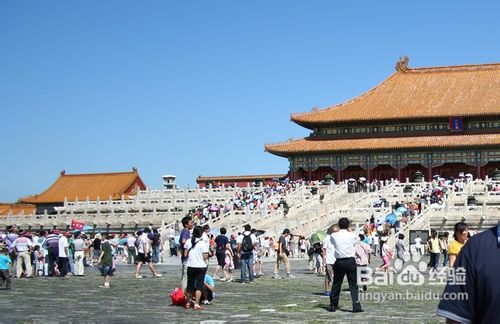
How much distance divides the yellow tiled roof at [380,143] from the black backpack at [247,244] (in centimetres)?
4169

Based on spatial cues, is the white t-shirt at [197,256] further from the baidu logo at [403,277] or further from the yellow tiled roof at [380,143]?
the yellow tiled roof at [380,143]

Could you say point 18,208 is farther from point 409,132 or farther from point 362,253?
point 362,253

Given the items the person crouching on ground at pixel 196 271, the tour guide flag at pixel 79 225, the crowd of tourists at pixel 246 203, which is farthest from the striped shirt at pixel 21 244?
the tour guide flag at pixel 79 225

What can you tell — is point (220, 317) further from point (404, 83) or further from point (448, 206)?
point (404, 83)

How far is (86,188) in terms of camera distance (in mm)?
68125

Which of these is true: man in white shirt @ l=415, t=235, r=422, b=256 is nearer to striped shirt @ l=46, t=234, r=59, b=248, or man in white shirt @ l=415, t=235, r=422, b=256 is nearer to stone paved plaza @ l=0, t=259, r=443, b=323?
stone paved plaza @ l=0, t=259, r=443, b=323

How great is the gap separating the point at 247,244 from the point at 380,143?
4372 centimetres

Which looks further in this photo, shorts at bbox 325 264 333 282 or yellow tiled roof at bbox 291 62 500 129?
yellow tiled roof at bbox 291 62 500 129

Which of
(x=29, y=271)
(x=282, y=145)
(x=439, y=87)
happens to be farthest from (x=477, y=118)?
(x=29, y=271)

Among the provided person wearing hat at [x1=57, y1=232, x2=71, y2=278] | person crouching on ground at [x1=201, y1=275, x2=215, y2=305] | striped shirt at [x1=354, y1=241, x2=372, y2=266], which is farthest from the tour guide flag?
person crouching on ground at [x1=201, y1=275, x2=215, y2=305]

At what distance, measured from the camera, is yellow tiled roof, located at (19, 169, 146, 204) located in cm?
6656

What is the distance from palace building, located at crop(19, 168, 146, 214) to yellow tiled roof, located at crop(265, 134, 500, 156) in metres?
10.8

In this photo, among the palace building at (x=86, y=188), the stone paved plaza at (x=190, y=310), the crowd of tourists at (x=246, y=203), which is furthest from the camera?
the palace building at (x=86, y=188)

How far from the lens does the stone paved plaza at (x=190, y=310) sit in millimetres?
12875
